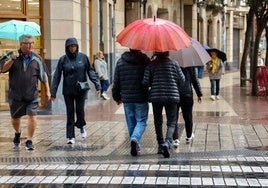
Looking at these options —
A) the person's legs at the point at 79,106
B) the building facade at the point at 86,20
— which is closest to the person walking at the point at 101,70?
the building facade at the point at 86,20

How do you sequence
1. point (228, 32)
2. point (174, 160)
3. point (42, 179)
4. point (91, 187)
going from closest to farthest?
point (91, 187) → point (42, 179) → point (174, 160) → point (228, 32)

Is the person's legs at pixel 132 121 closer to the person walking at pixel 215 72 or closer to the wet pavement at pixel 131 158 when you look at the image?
the wet pavement at pixel 131 158

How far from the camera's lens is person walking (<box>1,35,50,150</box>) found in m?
10.3

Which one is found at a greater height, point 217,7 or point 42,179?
point 217,7

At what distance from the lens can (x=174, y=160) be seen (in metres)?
9.29

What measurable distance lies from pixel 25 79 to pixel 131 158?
2.30 m

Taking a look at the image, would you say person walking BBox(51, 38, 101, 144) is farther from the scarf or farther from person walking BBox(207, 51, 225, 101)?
the scarf

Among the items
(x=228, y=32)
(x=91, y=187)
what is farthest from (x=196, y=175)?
(x=228, y=32)

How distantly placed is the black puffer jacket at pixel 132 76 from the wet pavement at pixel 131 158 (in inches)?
37.1

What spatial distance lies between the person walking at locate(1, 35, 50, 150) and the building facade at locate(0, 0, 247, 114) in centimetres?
564

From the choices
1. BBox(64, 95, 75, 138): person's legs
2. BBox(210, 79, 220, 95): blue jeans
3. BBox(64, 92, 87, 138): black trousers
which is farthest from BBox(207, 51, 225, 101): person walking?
BBox(64, 95, 75, 138): person's legs

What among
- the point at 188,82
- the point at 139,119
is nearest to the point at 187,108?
the point at 188,82

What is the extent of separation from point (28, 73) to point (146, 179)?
3.36 meters

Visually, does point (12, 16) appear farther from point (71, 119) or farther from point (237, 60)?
point (237, 60)
